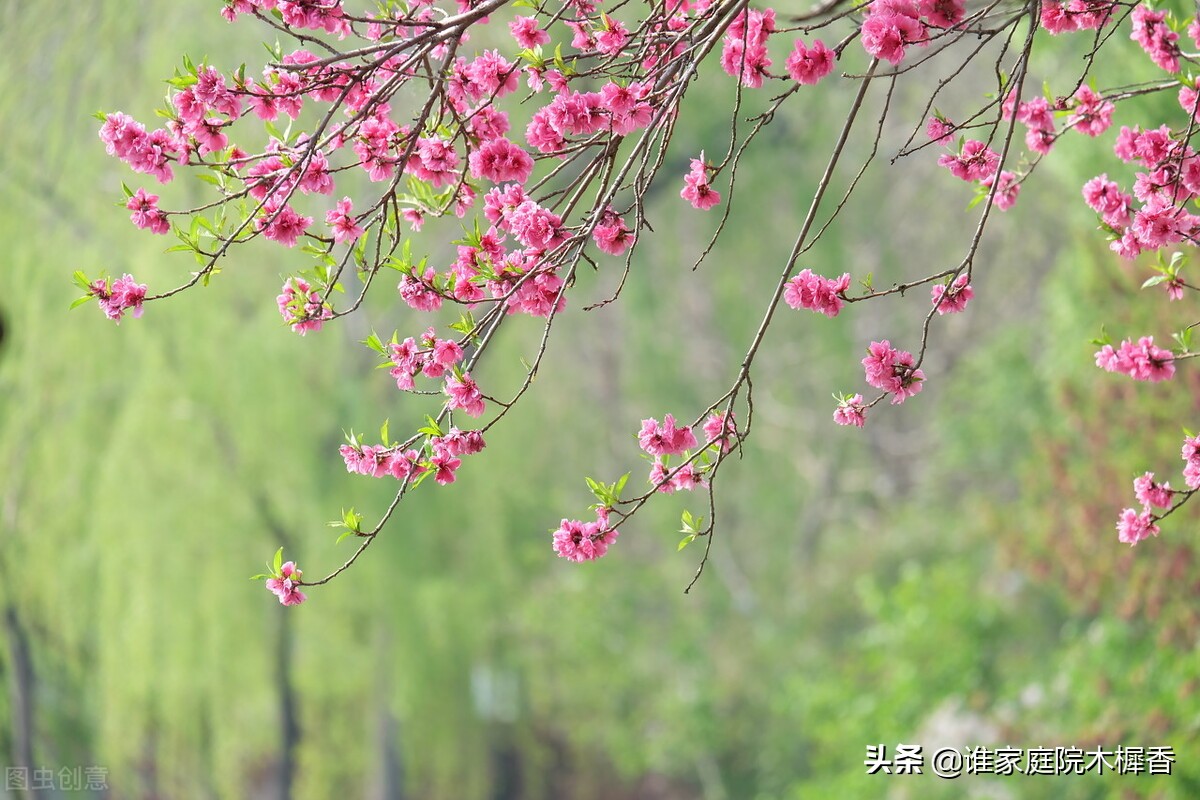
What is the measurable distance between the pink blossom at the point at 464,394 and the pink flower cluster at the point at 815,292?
0.49m

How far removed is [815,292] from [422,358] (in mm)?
608

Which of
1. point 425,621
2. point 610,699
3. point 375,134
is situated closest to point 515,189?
point 375,134

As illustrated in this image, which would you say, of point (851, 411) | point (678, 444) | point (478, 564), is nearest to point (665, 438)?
point (678, 444)

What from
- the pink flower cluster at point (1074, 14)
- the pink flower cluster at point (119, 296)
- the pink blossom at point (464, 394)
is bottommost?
the pink blossom at point (464, 394)

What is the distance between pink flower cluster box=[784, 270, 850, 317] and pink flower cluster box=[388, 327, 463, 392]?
0.51 m

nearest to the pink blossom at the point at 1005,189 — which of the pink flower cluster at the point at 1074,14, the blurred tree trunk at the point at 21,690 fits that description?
the pink flower cluster at the point at 1074,14

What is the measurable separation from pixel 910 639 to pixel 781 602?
4067 mm

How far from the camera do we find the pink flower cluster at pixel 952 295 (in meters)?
2.16

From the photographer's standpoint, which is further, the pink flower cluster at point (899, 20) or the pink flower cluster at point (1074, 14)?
the pink flower cluster at point (1074, 14)

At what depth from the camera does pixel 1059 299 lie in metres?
7.53

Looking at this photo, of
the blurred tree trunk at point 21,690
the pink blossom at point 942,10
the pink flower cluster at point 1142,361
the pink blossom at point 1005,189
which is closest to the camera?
the pink blossom at point 942,10

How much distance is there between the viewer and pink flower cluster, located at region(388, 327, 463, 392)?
2.19m

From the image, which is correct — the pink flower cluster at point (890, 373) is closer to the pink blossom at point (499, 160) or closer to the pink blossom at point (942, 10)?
the pink blossom at point (942, 10)

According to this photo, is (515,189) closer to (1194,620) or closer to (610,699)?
(1194,620)
